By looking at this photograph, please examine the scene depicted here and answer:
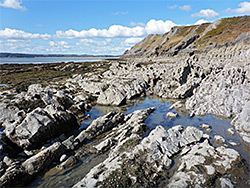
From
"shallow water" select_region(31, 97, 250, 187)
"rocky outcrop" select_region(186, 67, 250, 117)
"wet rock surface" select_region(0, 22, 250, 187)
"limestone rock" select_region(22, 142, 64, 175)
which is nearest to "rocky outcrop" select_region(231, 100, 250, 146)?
"wet rock surface" select_region(0, 22, 250, 187)

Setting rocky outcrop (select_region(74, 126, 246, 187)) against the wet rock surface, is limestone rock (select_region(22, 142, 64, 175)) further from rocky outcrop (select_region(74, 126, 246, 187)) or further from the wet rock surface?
rocky outcrop (select_region(74, 126, 246, 187))

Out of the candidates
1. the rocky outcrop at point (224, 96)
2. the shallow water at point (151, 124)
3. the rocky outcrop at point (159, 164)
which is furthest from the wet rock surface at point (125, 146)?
the shallow water at point (151, 124)

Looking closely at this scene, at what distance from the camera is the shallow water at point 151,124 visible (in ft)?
43.2

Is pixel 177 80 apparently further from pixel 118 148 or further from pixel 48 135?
pixel 48 135

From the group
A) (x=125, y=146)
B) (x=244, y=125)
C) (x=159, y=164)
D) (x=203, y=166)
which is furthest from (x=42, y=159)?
(x=244, y=125)

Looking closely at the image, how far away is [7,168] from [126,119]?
596 inches

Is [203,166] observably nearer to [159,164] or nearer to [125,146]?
[159,164]

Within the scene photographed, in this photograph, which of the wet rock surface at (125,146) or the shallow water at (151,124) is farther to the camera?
the shallow water at (151,124)

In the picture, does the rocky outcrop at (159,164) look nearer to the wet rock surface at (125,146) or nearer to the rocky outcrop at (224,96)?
the wet rock surface at (125,146)

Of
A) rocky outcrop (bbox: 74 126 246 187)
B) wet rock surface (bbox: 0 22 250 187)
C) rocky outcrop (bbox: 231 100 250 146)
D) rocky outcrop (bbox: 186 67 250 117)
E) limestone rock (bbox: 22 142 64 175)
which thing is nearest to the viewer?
rocky outcrop (bbox: 74 126 246 187)

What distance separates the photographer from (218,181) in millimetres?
11977

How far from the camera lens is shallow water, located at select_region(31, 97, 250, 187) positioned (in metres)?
13.2

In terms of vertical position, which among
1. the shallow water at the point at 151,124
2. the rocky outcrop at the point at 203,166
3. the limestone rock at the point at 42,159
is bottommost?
the shallow water at the point at 151,124

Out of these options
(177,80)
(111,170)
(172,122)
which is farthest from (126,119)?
(177,80)
